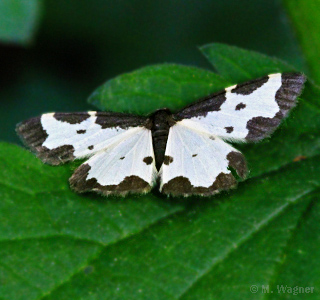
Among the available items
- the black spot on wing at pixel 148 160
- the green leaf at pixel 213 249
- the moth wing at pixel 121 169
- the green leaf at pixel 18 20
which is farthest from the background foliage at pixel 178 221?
the green leaf at pixel 18 20

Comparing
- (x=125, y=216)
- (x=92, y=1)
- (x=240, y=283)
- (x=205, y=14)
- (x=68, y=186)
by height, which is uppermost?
(x=92, y=1)

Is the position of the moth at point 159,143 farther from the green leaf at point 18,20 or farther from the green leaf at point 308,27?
the green leaf at point 18,20

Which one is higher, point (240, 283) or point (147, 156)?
point (147, 156)

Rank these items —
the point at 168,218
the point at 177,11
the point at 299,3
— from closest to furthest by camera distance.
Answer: the point at 168,218 → the point at 299,3 → the point at 177,11

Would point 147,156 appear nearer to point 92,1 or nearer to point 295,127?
point 295,127

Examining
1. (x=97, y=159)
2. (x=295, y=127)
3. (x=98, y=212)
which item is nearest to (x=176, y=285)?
(x=98, y=212)

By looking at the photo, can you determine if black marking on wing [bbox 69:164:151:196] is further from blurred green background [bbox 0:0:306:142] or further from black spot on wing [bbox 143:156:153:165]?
blurred green background [bbox 0:0:306:142]

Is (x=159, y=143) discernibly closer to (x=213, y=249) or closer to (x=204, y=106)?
(x=204, y=106)

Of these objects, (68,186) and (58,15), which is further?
(58,15)
